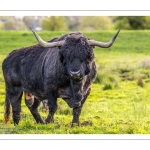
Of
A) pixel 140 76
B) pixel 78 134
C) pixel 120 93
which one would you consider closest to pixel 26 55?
pixel 78 134

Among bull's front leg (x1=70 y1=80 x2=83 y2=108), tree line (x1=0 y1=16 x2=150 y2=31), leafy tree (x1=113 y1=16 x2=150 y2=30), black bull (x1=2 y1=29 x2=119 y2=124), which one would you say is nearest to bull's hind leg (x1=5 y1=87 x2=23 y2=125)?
black bull (x1=2 y1=29 x2=119 y2=124)

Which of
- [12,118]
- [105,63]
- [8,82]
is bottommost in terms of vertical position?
[105,63]

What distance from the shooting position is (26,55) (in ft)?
38.6

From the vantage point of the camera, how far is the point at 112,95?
15609mm

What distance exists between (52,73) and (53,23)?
18.3 meters

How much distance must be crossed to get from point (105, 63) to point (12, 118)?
9.68m

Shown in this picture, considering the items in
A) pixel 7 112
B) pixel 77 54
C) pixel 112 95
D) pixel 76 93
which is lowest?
pixel 112 95

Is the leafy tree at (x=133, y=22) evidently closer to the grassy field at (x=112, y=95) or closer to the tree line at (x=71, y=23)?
the tree line at (x=71, y=23)

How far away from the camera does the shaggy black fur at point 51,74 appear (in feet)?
32.6

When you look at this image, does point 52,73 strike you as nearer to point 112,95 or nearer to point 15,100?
point 15,100

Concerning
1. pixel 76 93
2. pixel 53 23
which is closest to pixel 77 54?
pixel 76 93

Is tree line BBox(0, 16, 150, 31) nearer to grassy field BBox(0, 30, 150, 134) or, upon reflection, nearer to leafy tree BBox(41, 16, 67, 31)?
leafy tree BBox(41, 16, 67, 31)

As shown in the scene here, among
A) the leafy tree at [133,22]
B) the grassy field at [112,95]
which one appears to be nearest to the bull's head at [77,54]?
the grassy field at [112,95]
